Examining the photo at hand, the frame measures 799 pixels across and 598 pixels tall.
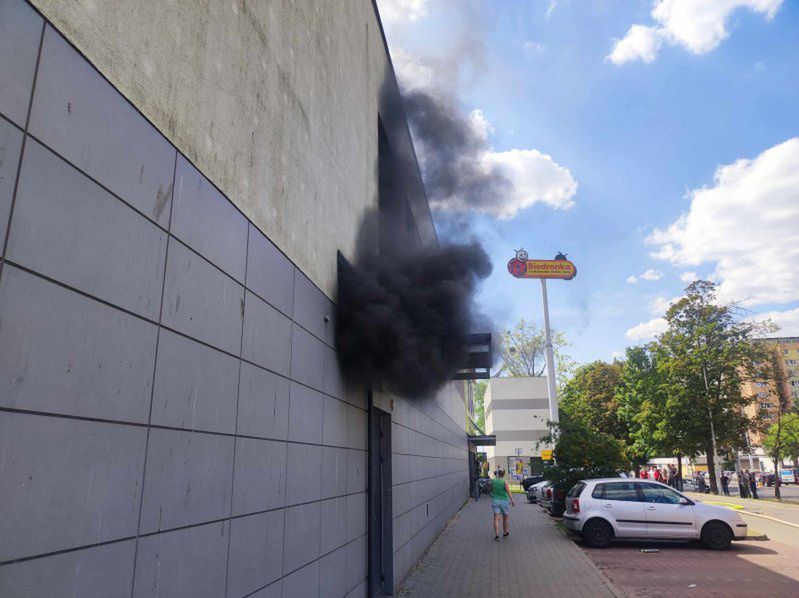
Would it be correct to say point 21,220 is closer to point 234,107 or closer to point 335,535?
point 234,107

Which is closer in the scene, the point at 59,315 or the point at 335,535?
the point at 59,315

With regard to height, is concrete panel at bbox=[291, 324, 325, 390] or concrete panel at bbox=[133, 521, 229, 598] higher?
concrete panel at bbox=[291, 324, 325, 390]

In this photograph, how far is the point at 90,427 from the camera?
219 cm

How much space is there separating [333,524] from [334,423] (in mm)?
1009

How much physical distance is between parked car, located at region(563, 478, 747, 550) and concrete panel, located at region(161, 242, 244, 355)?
11.5m

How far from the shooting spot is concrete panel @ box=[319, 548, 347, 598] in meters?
4.97

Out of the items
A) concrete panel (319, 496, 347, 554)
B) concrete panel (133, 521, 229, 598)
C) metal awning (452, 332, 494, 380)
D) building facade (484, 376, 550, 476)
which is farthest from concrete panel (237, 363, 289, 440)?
building facade (484, 376, 550, 476)

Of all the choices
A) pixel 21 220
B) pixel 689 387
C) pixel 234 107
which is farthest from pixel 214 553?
pixel 689 387

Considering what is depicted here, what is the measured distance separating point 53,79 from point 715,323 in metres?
36.4

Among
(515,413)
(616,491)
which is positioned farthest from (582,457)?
(515,413)

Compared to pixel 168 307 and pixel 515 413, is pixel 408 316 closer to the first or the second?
pixel 168 307

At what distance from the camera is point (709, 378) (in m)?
31.7

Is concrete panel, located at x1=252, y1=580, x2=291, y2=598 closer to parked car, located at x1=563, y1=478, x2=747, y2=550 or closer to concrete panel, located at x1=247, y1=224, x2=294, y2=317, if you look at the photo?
concrete panel, located at x1=247, y1=224, x2=294, y2=317

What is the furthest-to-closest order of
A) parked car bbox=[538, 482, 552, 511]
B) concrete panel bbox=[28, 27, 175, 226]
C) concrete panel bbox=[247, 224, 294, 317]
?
parked car bbox=[538, 482, 552, 511]
concrete panel bbox=[247, 224, 294, 317]
concrete panel bbox=[28, 27, 175, 226]
